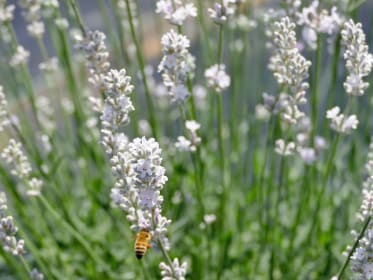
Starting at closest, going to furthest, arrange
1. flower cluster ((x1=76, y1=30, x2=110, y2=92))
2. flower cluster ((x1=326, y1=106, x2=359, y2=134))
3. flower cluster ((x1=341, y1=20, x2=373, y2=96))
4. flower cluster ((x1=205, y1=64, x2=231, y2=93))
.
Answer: flower cluster ((x1=341, y1=20, x2=373, y2=96)) < flower cluster ((x1=76, y1=30, x2=110, y2=92)) < flower cluster ((x1=326, y1=106, x2=359, y2=134)) < flower cluster ((x1=205, y1=64, x2=231, y2=93))

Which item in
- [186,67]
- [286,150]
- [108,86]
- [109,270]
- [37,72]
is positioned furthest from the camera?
[37,72]

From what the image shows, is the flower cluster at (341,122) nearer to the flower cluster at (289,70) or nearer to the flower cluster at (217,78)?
the flower cluster at (289,70)

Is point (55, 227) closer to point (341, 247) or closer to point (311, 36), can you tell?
point (341, 247)

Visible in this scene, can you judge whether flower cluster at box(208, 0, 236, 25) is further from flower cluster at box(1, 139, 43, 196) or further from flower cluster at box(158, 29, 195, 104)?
flower cluster at box(1, 139, 43, 196)

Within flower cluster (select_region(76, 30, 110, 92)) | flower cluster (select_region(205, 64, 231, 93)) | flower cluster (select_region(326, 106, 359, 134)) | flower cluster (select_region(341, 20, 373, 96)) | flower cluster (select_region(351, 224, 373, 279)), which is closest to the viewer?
flower cluster (select_region(351, 224, 373, 279))

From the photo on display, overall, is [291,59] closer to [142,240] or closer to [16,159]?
[142,240]

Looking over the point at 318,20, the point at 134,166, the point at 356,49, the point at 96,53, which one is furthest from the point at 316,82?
the point at 134,166

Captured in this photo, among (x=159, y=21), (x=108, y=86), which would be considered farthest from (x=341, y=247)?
(x=108, y=86)

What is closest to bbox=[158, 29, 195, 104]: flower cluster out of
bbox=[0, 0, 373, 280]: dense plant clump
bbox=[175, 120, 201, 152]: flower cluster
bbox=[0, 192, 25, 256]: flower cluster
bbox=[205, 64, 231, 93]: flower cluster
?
bbox=[0, 0, 373, 280]: dense plant clump
